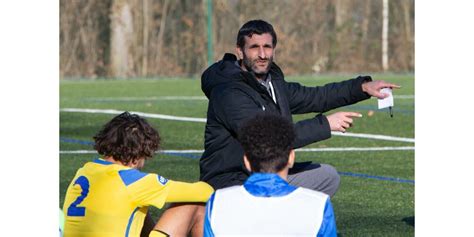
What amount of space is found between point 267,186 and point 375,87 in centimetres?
253

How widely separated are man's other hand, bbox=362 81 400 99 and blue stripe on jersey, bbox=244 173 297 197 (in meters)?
2.33

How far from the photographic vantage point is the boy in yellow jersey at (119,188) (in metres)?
5.98

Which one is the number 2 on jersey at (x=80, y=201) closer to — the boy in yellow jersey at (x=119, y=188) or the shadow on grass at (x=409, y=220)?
the boy in yellow jersey at (x=119, y=188)

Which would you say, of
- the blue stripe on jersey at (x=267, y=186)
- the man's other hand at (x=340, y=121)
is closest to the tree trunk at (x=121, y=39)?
the man's other hand at (x=340, y=121)

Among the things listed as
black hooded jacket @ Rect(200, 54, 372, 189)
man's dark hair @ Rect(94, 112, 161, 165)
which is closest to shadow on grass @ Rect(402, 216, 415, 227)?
black hooded jacket @ Rect(200, 54, 372, 189)

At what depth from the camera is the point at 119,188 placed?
5.98 m

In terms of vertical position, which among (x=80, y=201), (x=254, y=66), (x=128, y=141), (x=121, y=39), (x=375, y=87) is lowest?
(x=80, y=201)

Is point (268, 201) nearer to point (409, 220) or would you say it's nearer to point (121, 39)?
point (409, 220)

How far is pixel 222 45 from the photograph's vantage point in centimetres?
3031

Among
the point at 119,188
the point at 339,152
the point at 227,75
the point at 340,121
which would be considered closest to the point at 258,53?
the point at 227,75
